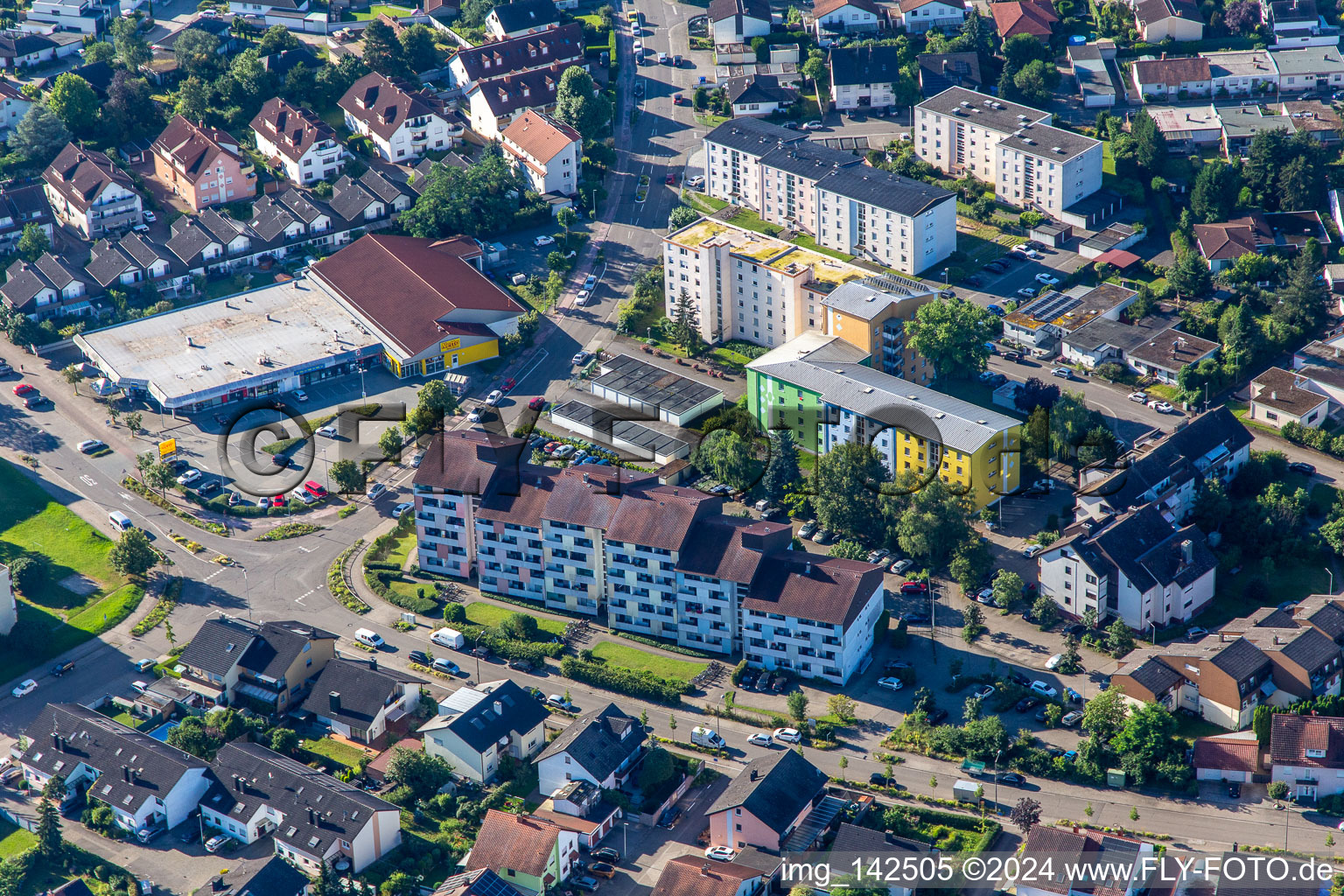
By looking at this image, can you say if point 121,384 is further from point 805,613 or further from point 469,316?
point 805,613

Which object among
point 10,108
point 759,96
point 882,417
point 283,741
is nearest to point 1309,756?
point 882,417

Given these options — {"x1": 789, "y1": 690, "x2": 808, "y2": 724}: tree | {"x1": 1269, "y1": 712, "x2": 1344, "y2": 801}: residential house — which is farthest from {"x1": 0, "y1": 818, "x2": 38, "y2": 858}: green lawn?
{"x1": 1269, "y1": 712, "x2": 1344, "y2": 801}: residential house

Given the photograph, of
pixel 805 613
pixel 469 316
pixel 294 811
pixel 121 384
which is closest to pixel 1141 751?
pixel 805 613

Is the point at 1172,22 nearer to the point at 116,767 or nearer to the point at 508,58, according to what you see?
the point at 508,58

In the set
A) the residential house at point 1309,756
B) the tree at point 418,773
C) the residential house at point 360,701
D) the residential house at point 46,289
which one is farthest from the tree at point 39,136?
the residential house at point 1309,756

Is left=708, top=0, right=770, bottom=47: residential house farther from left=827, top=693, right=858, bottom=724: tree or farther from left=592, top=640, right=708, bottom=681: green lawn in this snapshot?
left=827, top=693, right=858, bottom=724: tree

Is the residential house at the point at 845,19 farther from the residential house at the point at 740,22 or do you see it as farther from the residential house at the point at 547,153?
the residential house at the point at 547,153
